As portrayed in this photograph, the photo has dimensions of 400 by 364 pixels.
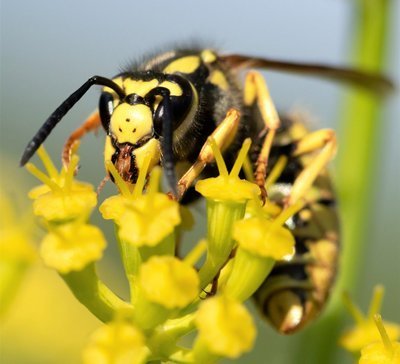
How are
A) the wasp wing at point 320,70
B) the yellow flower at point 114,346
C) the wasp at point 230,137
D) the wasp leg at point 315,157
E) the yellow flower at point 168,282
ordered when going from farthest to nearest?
the wasp wing at point 320,70, the wasp leg at point 315,157, the wasp at point 230,137, the yellow flower at point 168,282, the yellow flower at point 114,346

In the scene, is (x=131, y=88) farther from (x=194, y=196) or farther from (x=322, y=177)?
(x=322, y=177)

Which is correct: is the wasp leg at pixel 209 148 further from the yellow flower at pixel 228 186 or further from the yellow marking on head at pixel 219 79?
the yellow marking on head at pixel 219 79

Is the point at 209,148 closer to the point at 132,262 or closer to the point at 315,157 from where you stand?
the point at 132,262

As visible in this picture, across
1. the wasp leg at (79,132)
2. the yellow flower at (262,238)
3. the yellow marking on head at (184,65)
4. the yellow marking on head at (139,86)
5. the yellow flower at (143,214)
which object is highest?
the yellow marking on head at (139,86)

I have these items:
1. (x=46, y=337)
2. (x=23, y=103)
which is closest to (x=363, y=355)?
(x=46, y=337)

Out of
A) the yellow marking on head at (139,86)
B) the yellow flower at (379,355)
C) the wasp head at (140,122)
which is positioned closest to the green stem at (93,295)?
the wasp head at (140,122)

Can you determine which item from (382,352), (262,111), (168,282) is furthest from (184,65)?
(382,352)

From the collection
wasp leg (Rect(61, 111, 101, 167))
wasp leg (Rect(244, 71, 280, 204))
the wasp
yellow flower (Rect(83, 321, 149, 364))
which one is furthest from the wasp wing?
yellow flower (Rect(83, 321, 149, 364))
